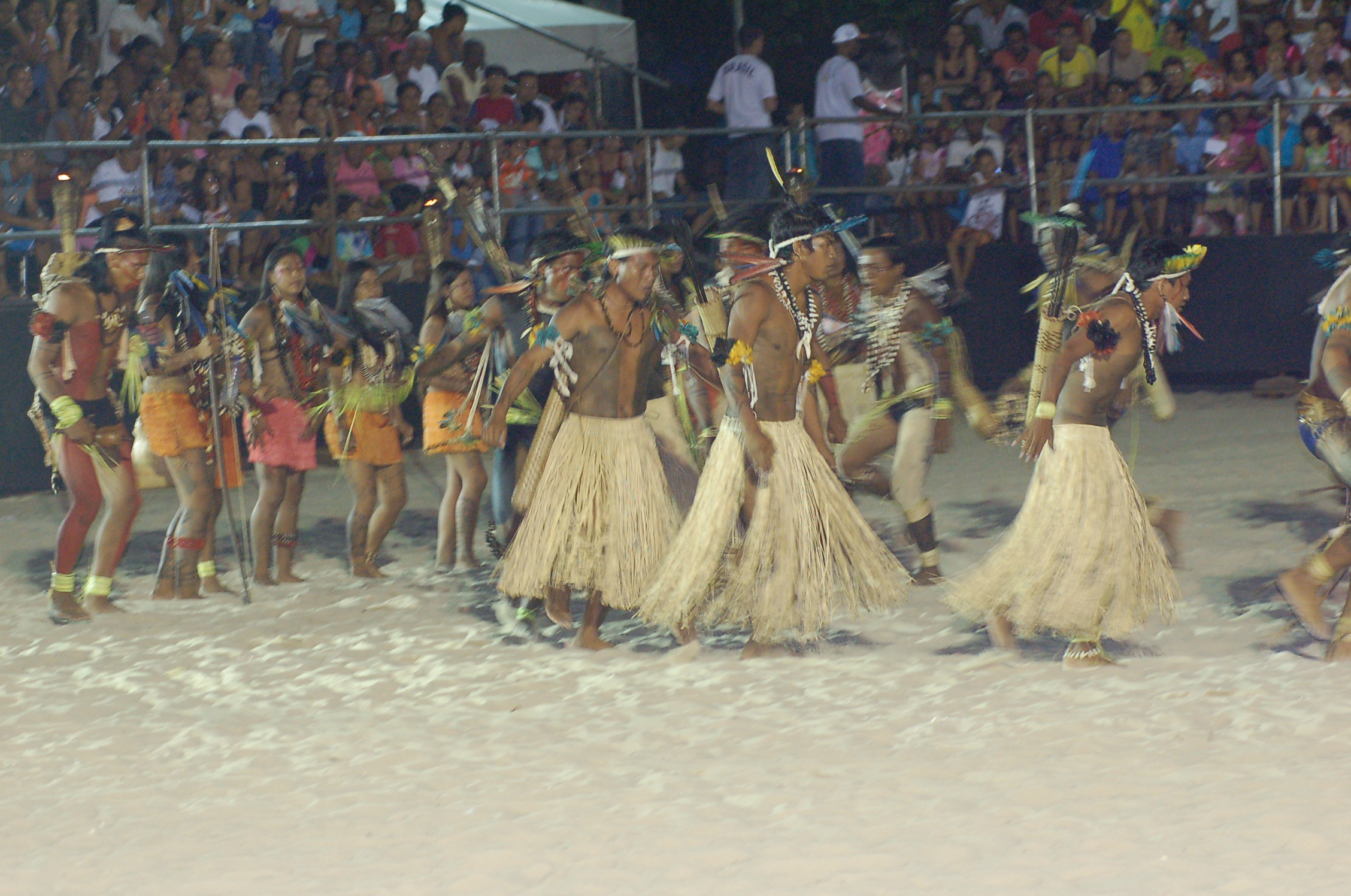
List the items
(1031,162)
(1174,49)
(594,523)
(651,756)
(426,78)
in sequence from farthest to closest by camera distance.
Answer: (1174,49) → (426,78) → (1031,162) → (594,523) → (651,756)

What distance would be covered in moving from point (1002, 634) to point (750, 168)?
249 inches

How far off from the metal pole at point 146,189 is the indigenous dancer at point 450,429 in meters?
3.00

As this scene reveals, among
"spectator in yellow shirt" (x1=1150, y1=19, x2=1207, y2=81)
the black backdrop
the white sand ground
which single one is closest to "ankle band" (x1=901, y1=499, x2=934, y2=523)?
the white sand ground

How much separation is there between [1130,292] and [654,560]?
1.99 metres

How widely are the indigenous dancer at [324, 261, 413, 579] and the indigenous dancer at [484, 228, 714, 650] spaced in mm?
1621

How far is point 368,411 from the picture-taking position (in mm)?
7270

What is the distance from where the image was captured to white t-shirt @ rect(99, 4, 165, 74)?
1075 centimetres

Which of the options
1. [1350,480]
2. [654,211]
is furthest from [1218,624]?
[654,211]

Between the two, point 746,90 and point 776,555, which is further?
point 746,90

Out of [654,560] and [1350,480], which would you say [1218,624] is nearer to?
[1350,480]

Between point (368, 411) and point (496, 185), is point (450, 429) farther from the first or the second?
point (496, 185)

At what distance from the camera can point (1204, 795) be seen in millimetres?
4031

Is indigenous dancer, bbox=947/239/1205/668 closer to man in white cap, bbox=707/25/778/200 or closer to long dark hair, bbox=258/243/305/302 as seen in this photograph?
long dark hair, bbox=258/243/305/302

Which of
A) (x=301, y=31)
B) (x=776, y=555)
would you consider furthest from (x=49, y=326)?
(x=301, y=31)
